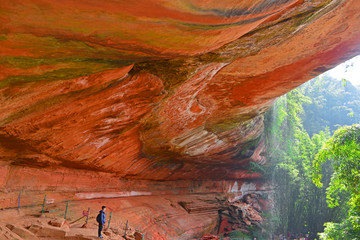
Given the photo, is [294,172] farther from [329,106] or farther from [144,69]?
[329,106]

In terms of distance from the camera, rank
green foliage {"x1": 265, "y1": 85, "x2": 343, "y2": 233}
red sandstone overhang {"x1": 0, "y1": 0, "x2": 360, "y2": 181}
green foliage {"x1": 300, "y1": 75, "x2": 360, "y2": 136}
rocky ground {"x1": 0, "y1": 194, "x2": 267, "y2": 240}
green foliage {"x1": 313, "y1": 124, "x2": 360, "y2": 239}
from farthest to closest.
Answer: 1. green foliage {"x1": 300, "y1": 75, "x2": 360, "y2": 136}
2. green foliage {"x1": 265, "y1": 85, "x2": 343, "y2": 233}
3. green foliage {"x1": 313, "y1": 124, "x2": 360, "y2": 239}
4. rocky ground {"x1": 0, "y1": 194, "x2": 267, "y2": 240}
5. red sandstone overhang {"x1": 0, "y1": 0, "x2": 360, "y2": 181}

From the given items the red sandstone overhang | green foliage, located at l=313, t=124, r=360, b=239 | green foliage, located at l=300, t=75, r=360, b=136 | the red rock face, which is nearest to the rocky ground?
the red rock face

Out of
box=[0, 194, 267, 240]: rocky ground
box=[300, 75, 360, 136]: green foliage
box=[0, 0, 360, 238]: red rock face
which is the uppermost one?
box=[300, 75, 360, 136]: green foliage

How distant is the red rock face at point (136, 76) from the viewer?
3992mm

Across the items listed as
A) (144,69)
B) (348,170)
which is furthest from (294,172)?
(144,69)

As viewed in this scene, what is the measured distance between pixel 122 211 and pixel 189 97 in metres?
5.60

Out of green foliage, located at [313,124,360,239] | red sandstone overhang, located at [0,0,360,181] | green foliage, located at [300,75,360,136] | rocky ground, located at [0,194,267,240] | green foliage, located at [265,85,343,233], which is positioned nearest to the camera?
red sandstone overhang, located at [0,0,360,181]

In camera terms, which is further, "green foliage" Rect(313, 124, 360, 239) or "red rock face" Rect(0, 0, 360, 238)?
"green foliage" Rect(313, 124, 360, 239)

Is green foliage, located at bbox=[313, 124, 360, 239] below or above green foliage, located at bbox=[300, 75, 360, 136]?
below

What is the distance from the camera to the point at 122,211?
37.0ft

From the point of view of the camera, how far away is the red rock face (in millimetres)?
3992

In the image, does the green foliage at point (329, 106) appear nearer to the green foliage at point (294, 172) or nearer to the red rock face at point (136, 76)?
the green foliage at point (294, 172)

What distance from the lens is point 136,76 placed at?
23.8ft

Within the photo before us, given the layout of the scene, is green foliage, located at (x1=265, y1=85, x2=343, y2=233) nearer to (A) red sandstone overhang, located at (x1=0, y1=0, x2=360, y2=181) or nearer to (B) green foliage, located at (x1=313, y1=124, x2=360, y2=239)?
(B) green foliage, located at (x1=313, y1=124, x2=360, y2=239)
